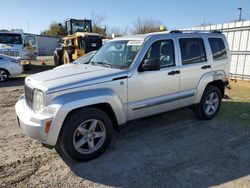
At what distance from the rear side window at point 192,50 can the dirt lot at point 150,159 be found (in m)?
1.45

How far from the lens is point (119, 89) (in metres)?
3.85

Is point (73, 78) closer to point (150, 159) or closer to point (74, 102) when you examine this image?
point (74, 102)

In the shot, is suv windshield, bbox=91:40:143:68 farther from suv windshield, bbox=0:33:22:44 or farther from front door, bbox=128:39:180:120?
suv windshield, bbox=0:33:22:44

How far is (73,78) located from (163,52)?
73.9 inches

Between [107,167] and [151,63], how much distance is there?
184 cm

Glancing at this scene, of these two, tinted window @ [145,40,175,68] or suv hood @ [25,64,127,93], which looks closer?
suv hood @ [25,64,127,93]

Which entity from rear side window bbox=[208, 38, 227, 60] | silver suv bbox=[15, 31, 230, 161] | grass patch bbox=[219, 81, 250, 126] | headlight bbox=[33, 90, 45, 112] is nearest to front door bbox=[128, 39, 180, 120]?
silver suv bbox=[15, 31, 230, 161]

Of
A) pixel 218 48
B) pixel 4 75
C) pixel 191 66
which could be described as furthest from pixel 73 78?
pixel 4 75

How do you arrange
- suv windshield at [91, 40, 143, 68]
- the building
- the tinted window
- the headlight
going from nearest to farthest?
the headlight < suv windshield at [91, 40, 143, 68] < the tinted window < the building

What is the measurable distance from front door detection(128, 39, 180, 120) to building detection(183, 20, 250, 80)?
6.98m

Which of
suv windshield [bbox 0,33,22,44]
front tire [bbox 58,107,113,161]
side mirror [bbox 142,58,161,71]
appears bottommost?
front tire [bbox 58,107,113,161]

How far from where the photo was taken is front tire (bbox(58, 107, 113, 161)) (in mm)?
3441

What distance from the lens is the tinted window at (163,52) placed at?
432 cm

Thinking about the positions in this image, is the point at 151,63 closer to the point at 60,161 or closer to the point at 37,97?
the point at 37,97
